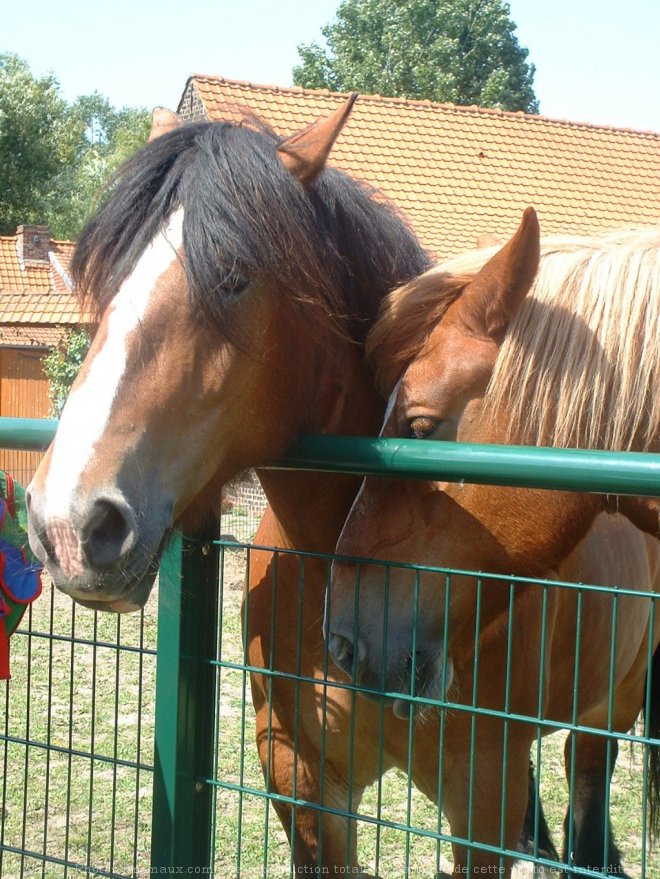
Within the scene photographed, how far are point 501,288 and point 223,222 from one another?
0.65 metres

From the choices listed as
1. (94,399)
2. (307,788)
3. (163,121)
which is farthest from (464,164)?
(94,399)

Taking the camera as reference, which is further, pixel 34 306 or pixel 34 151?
pixel 34 151

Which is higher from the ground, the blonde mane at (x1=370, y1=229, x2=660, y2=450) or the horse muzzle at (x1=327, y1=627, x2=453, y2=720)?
the blonde mane at (x1=370, y1=229, x2=660, y2=450)

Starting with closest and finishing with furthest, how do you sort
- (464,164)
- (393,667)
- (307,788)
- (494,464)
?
1. (494,464)
2. (393,667)
3. (307,788)
4. (464,164)

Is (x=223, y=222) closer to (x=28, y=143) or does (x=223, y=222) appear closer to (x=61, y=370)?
(x=61, y=370)

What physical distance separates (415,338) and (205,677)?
3.01 ft

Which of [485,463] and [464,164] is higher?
[464,164]

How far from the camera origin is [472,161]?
626 inches

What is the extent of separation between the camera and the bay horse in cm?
193

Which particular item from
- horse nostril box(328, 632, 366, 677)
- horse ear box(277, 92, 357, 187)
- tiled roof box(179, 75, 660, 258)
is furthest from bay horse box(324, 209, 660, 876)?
tiled roof box(179, 75, 660, 258)

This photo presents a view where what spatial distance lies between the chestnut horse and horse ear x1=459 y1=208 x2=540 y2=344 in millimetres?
320

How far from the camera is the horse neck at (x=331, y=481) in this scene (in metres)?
2.35

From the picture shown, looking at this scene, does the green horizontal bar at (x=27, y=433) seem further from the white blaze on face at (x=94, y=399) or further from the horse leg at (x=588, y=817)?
the horse leg at (x=588, y=817)

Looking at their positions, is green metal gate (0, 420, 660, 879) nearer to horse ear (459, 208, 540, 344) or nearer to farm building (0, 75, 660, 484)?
horse ear (459, 208, 540, 344)
